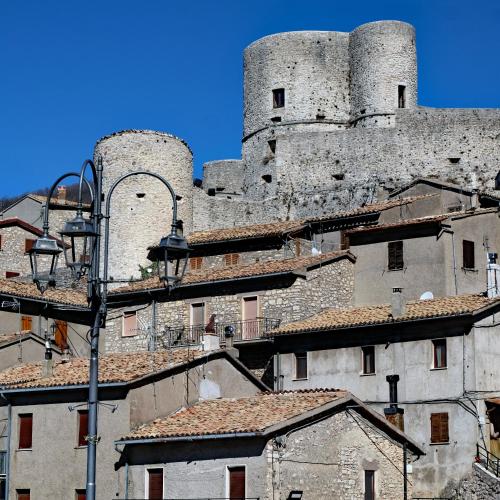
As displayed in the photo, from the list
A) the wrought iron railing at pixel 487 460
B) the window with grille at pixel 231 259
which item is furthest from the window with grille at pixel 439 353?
the window with grille at pixel 231 259

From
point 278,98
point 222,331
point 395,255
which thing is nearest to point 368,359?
point 222,331

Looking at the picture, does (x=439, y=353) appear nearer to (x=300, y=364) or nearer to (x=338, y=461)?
(x=300, y=364)

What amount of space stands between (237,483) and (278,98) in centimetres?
5117

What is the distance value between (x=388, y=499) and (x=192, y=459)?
5.28m

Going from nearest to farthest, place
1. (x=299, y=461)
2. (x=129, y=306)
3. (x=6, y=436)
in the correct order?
(x=299, y=461)
(x=6, y=436)
(x=129, y=306)

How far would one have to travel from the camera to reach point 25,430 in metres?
34.3

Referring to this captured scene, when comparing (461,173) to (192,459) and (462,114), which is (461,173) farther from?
(192,459)

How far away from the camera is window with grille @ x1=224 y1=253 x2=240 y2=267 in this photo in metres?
50.1

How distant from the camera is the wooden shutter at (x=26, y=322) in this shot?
147 ft

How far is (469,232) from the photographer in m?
45.2

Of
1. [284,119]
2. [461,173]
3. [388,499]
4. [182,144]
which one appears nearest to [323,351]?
[388,499]

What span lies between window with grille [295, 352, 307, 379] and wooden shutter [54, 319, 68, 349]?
920cm

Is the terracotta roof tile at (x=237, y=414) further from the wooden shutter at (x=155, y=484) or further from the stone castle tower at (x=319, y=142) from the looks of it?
the stone castle tower at (x=319, y=142)

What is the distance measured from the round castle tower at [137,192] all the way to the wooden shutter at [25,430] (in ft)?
83.5
